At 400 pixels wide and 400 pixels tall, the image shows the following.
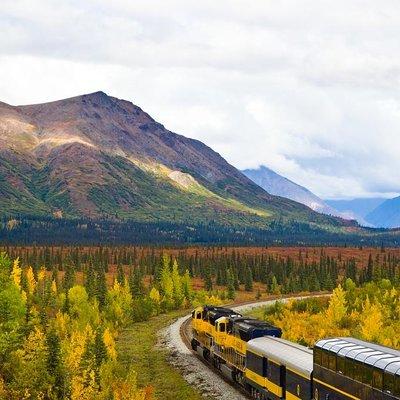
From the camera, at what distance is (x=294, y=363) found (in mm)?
40156

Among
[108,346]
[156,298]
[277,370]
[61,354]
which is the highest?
[61,354]

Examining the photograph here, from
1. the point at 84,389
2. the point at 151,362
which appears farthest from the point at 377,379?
the point at 151,362

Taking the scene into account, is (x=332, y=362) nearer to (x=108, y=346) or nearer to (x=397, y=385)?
(x=397, y=385)

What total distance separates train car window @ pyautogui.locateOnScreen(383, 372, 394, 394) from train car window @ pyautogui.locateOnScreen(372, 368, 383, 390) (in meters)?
0.30

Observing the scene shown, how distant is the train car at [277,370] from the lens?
3897cm

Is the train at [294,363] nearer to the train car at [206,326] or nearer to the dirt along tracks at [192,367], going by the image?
the train car at [206,326]

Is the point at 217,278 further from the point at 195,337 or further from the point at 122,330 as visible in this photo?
the point at 195,337

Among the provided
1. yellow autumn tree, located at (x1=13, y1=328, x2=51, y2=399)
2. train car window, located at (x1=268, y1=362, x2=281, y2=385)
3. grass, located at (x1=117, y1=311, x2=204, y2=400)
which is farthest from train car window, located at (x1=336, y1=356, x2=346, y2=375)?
yellow autumn tree, located at (x1=13, y1=328, x2=51, y2=399)

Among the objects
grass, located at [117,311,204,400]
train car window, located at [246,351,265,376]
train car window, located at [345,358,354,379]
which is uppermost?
train car window, located at [345,358,354,379]

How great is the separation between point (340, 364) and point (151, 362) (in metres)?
34.6

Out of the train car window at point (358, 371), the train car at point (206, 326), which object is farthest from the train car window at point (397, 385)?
the train car at point (206, 326)

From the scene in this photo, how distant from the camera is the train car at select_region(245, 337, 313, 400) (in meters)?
39.0

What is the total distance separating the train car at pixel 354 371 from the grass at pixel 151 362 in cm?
1604

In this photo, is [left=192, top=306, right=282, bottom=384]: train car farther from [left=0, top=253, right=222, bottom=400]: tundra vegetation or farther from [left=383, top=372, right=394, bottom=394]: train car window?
[left=383, top=372, right=394, bottom=394]: train car window
